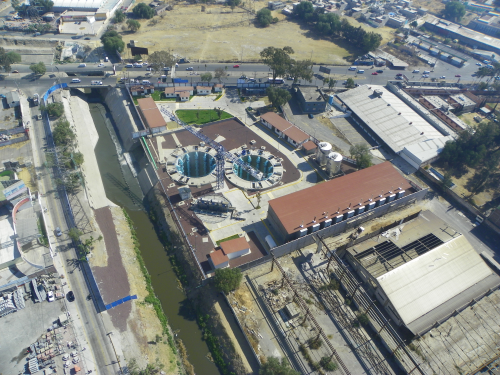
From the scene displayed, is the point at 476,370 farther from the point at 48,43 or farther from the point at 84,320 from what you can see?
the point at 48,43

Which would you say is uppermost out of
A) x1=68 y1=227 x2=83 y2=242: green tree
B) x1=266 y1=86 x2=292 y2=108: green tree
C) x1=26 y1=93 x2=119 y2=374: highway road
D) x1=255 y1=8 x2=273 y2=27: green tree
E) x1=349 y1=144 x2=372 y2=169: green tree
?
x1=255 y1=8 x2=273 y2=27: green tree

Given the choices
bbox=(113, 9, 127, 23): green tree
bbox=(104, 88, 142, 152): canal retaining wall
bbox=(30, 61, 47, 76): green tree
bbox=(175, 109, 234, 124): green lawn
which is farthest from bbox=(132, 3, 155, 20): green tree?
bbox=(175, 109, 234, 124): green lawn

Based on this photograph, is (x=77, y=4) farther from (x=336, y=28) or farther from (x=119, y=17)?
(x=336, y=28)

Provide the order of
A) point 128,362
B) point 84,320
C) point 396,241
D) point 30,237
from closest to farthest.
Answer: point 128,362
point 84,320
point 30,237
point 396,241

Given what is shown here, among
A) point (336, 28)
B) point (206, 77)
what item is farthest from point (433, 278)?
point (336, 28)

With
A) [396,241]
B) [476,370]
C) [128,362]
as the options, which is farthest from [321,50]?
[128,362]

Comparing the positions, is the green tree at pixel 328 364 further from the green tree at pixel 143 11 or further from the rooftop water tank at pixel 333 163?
the green tree at pixel 143 11

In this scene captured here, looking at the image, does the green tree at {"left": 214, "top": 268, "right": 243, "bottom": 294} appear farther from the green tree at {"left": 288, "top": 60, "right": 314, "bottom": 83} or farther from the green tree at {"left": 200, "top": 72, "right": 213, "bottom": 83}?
the green tree at {"left": 288, "top": 60, "right": 314, "bottom": 83}
